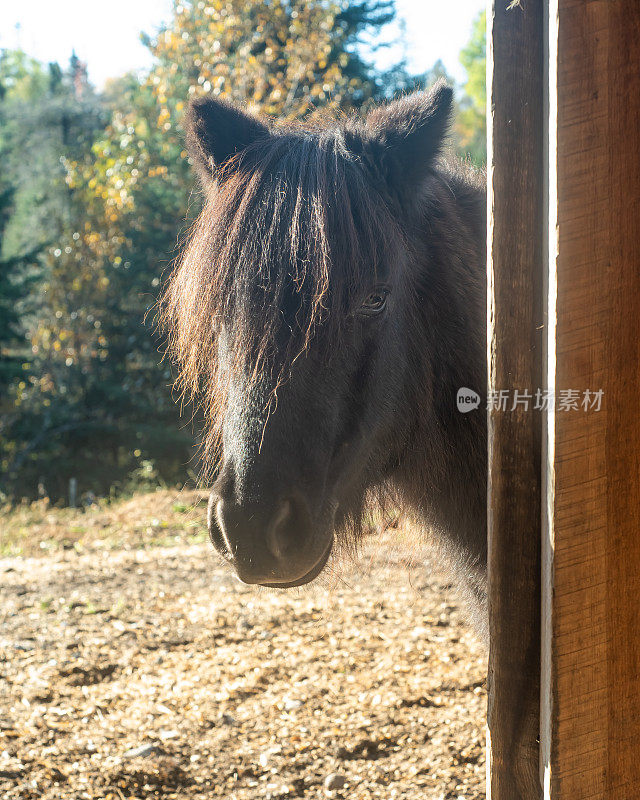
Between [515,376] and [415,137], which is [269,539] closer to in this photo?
[515,376]

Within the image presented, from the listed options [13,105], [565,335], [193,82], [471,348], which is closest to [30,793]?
[471,348]

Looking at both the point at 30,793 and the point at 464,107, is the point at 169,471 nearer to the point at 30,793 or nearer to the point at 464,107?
the point at 30,793

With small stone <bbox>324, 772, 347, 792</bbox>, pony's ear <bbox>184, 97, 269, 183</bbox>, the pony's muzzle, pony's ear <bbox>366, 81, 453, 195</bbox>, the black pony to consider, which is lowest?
small stone <bbox>324, 772, 347, 792</bbox>

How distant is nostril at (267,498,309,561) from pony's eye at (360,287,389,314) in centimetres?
63

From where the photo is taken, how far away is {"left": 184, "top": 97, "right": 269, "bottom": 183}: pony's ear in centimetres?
243

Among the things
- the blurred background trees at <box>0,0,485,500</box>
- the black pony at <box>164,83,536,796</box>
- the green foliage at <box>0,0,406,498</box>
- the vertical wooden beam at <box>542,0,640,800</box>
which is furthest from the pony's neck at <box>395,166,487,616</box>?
the green foliage at <box>0,0,406,498</box>

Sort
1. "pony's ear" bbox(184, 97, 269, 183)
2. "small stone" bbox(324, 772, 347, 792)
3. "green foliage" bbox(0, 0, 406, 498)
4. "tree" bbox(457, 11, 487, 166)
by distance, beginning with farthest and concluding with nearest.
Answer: "tree" bbox(457, 11, 487, 166) < "green foliage" bbox(0, 0, 406, 498) < "small stone" bbox(324, 772, 347, 792) < "pony's ear" bbox(184, 97, 269, 183)

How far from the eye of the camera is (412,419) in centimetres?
229

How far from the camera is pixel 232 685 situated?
136 inches

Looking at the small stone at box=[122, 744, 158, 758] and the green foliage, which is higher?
the green foliage

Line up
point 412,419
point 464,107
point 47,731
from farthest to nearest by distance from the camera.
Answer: point 464,107 < point 47,731 < point 412,419

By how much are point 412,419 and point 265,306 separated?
684 millimetres

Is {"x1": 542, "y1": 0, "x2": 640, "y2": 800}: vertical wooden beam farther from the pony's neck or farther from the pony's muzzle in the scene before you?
the pony's neck

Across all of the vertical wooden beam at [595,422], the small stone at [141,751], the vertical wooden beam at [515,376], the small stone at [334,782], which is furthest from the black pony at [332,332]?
the small stone at [141,751]
